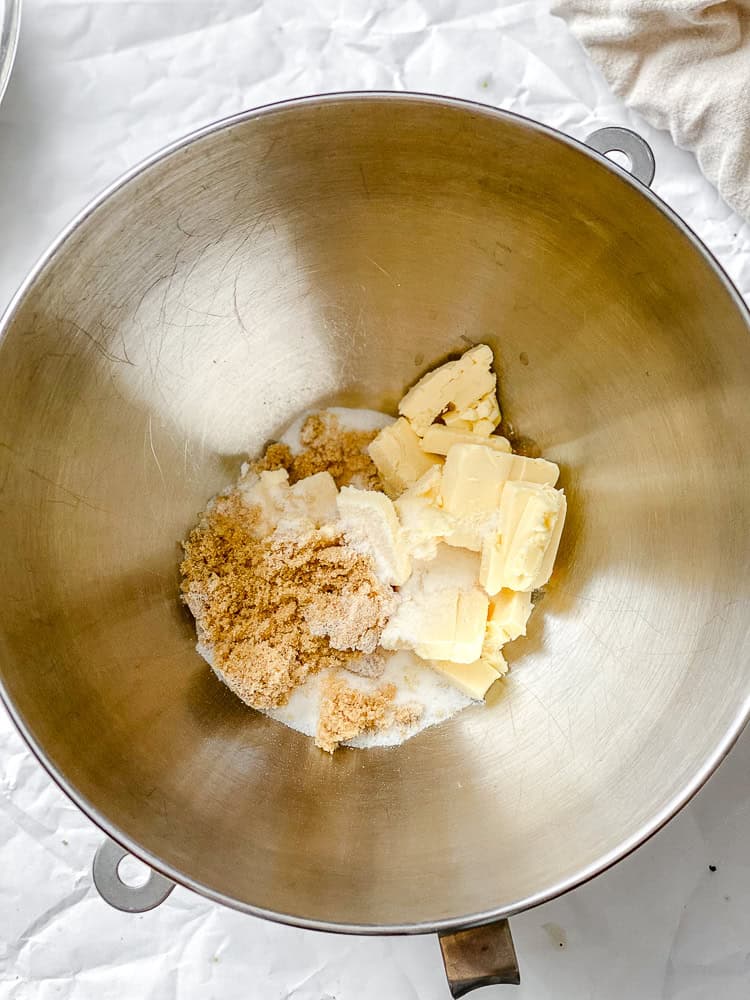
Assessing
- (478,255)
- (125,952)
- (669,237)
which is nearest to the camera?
(669,237)

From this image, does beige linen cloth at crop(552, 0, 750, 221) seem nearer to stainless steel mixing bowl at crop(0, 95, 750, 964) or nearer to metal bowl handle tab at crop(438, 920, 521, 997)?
stainless steel mixing bowl at crop(0, 95, 750, 964)

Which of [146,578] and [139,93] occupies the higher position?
[139,93]

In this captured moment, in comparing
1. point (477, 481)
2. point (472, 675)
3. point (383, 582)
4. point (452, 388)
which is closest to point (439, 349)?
point (452, 388)

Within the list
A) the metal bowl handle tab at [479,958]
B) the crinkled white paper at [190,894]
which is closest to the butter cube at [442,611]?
the metal bowl handle tab at [479,958]

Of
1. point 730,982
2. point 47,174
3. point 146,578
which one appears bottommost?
point 730,982

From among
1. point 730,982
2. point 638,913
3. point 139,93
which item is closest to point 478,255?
point 139,93

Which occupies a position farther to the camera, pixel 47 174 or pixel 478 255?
pixel 47 174

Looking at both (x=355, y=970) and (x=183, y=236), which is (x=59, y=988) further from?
(x=183, y=236)
